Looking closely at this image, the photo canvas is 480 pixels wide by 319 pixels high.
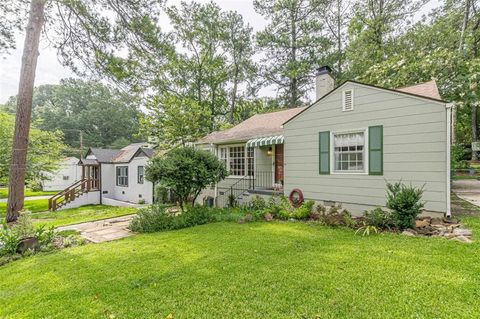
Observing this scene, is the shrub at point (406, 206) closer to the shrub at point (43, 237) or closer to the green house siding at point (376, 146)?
the green house siding at point (376, 146)

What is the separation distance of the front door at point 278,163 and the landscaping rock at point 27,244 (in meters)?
9.20

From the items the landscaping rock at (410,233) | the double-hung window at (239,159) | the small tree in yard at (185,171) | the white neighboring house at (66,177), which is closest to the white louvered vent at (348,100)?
the landscaping rock at (410,233)

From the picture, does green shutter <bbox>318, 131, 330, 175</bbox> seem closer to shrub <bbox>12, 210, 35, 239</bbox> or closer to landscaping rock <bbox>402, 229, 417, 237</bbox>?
landscaping rock <bbox>402, 229, 417, 237</bbox>

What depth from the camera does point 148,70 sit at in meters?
11.1

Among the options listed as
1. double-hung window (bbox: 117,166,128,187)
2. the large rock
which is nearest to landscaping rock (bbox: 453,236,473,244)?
the large rock

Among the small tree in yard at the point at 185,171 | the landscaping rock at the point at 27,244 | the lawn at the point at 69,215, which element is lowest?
the lawn at the point at 69,215

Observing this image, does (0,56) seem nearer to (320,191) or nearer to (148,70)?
(148,70)

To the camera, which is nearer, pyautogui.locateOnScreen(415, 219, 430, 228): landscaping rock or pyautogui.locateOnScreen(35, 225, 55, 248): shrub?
pyautogui.locateOnScreen(415, 219, 430, 228): landscaping rock

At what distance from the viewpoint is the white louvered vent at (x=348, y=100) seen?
840 centimetres

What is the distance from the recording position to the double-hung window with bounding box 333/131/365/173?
8266 millimetres

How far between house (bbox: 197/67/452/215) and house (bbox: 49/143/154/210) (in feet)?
32.0

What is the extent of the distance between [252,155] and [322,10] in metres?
17.7

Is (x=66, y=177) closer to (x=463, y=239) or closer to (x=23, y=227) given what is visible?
(x=23, y=227)

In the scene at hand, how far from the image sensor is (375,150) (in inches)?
309
